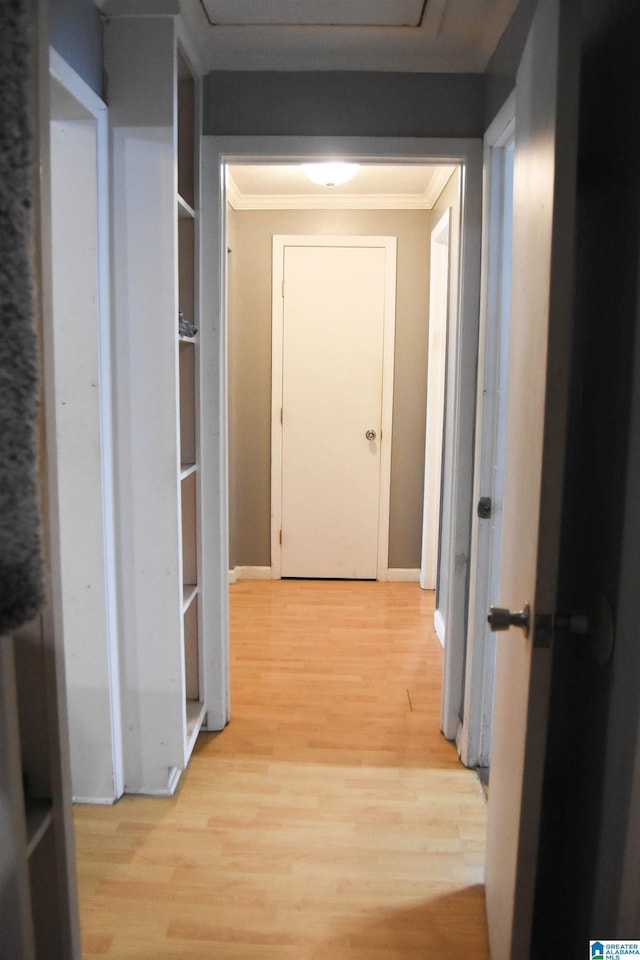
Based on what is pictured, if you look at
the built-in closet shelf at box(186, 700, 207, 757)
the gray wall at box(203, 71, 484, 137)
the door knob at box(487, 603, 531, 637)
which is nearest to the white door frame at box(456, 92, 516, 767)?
the gray wall at box(203, 71, 484, 137)

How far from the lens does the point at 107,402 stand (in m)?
1.87

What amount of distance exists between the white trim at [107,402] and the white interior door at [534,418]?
44.1 inches

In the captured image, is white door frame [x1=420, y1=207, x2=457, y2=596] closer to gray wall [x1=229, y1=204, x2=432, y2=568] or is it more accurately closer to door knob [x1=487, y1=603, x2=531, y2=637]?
gray wall [x1=229, y1=204, x2=432, y2=568]

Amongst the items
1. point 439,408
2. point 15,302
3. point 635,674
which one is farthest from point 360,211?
point 15,302

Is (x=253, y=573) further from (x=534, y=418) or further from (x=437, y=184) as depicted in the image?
(x=534, y=418)

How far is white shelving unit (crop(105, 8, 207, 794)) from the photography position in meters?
1.78

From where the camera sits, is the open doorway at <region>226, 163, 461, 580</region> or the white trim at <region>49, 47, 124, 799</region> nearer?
the white trim at <region>49, 47, 124, 799</region>

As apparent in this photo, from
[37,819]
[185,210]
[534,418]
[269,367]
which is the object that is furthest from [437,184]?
[37,819]

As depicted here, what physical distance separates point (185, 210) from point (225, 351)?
1.54 ft

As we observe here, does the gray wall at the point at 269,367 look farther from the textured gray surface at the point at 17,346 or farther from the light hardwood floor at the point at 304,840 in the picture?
the textured gray surface at the point at 17,346

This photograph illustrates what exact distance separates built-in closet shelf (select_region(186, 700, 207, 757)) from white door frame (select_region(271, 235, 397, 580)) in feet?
6.18

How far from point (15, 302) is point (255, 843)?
1.87 meters

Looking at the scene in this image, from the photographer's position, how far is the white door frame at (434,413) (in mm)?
3736

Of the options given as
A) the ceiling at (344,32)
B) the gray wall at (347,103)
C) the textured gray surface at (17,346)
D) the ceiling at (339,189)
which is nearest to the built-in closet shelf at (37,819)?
the textured gray surface at (17,346)
